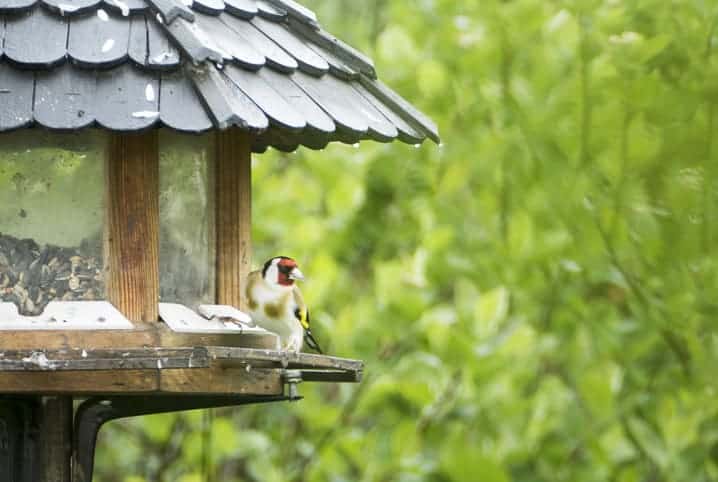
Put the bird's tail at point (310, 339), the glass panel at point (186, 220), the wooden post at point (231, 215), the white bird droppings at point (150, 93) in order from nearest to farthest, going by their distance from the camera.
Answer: the white bird droppings at point (150, 93)
the glass panel at point (186, 220)
the wooden post at point (231, 215)
the bird's tail at point (310, 339)

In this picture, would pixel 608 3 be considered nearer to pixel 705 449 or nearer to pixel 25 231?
pixel 705 449

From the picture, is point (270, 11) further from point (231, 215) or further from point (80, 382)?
point (80, 382)

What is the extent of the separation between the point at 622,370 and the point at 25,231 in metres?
3.31

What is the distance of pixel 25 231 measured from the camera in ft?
9.28

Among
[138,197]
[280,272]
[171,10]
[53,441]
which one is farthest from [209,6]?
[53,441]

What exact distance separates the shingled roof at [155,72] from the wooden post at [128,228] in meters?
0.17

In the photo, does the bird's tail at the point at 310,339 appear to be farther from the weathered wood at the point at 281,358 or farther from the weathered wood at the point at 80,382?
the weathered wood at the point at 80,382

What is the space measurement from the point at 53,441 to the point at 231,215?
59cm

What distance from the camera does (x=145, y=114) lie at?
2.63m

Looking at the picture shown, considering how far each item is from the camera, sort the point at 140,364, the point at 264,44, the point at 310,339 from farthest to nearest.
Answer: the point at 310,339 < the point at 264,44 < the point at 140,364

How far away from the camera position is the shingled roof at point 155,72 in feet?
8.63

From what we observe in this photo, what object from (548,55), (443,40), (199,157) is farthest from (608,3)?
(199,157)

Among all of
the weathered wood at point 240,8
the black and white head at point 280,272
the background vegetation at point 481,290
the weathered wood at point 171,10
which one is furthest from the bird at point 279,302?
the background vegetation at point 481,290

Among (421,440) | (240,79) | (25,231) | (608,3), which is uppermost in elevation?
(608,3)
